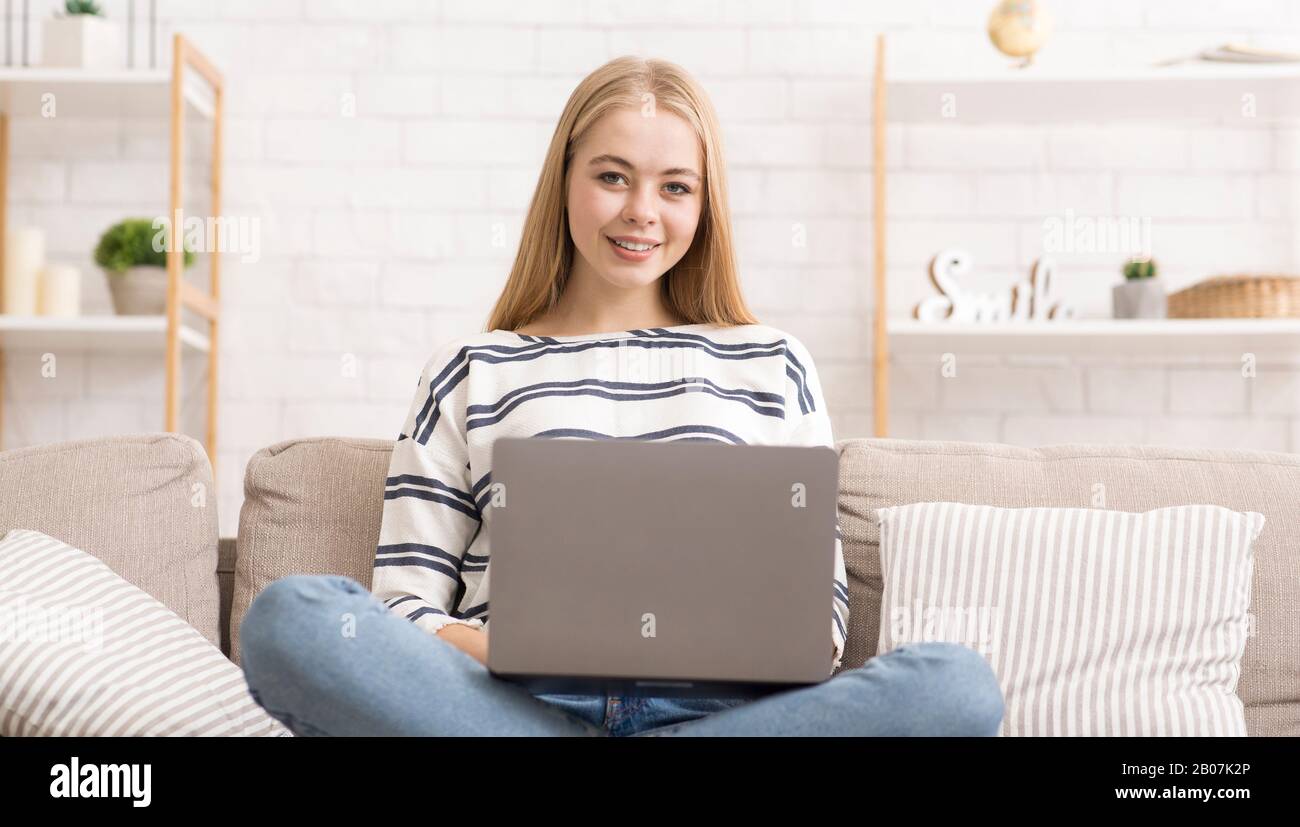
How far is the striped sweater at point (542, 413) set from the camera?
1475mm

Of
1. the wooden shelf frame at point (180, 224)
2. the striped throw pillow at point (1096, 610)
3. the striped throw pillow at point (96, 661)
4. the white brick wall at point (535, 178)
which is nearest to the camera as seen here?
the striped throw pillow at point (96, 661)

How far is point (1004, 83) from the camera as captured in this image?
248cm

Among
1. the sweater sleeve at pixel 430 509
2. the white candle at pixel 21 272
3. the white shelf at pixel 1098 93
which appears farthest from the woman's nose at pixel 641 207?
the white candle at pixel 21 272

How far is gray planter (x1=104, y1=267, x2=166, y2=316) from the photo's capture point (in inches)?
96.9

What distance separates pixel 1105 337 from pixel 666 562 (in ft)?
5.41

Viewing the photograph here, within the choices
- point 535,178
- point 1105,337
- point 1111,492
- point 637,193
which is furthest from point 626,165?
point 1105,337

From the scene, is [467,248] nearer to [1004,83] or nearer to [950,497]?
[1004,83]

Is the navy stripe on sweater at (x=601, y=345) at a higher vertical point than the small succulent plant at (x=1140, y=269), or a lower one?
lower

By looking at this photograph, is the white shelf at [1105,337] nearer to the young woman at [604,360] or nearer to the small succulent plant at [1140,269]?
the small succulent plant at [1140,269]

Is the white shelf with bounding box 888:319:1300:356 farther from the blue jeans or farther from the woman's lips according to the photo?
the blue jeans

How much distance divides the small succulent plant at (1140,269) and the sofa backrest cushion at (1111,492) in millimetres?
851

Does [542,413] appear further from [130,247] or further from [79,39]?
[79,39]
